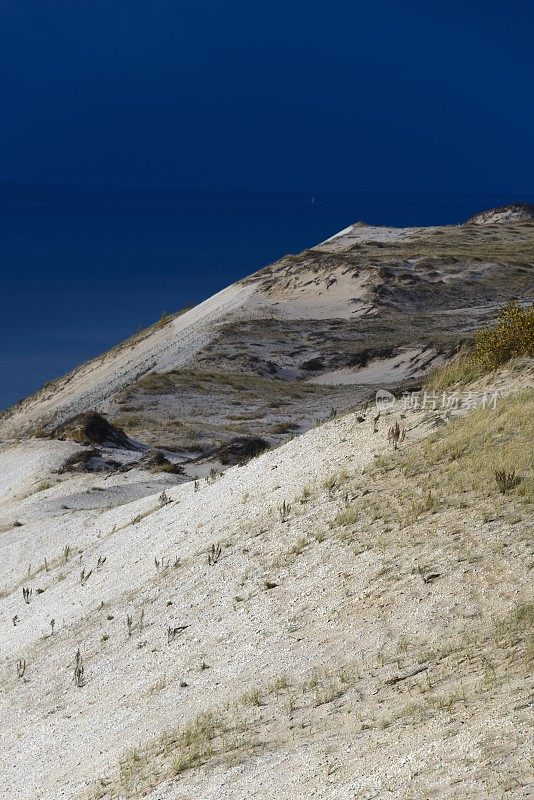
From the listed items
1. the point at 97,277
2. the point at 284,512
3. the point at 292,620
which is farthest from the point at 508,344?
the point at 97,277

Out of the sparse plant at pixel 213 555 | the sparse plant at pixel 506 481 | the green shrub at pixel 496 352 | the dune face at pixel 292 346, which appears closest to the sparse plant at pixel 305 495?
the sparse plant at pixel 213 555

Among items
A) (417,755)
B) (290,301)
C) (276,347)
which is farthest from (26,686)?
(290,301)

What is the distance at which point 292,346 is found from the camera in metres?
41.0

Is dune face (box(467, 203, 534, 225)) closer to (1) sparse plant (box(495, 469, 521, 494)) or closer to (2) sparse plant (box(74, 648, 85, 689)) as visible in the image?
(1) sparse plant (box(495, 469, 521, 494))

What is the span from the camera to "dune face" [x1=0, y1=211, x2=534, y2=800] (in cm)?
687

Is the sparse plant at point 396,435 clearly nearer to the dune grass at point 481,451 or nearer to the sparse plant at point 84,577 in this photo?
the dune grass at point 481,451

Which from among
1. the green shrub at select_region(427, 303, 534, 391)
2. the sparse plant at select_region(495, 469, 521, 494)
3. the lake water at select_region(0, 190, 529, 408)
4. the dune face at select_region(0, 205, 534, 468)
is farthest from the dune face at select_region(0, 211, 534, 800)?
the lake water at select_region(0, 190, 529, 408)

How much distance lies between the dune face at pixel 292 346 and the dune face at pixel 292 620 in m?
9.55

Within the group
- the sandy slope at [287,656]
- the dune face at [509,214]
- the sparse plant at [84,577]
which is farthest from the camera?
the dune face at [509,214]

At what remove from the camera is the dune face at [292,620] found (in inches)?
270

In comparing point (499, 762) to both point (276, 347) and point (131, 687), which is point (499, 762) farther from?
point (276, 347)

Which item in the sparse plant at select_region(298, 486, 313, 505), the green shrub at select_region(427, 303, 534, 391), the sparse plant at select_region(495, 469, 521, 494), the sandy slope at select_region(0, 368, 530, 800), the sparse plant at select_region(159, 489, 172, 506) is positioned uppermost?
the green shrub at select_region(427, 303, 534, 391)

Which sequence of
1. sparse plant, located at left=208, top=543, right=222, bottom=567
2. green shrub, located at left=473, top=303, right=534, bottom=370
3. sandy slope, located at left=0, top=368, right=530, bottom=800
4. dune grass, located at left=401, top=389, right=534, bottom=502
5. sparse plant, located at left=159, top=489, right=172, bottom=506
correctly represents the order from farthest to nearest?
sparse plant, located at left=159, top=489, right=172, bottom=506, green shrub, located at left=473, top=303, right=534, bottom=370, sparse plant, located at left=208, top=543, right=222, bottom=567, dune grass, located at left=401, top=389, right=534, bottom=502, sandy slope, located at left=0, top=368, right=530, bottom=800

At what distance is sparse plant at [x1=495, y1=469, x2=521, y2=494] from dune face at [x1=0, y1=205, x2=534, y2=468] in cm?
1405
